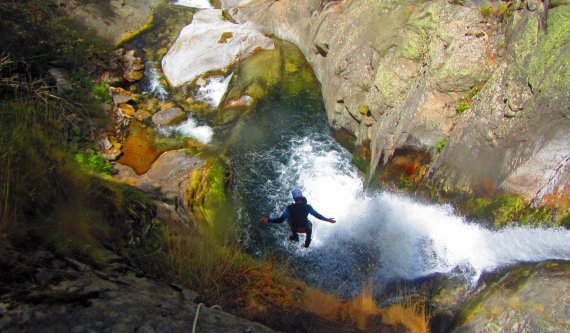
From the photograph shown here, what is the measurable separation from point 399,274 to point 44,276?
6.23 meters

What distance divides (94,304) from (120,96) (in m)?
10.3

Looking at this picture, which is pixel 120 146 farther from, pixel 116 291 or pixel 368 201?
pixel 116 291

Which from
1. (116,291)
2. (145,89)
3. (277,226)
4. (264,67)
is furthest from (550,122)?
(145,89)

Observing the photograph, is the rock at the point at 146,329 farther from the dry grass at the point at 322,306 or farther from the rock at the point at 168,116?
the rock at the point at 168,116

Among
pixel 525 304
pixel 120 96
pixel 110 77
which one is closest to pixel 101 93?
pixel 120 96

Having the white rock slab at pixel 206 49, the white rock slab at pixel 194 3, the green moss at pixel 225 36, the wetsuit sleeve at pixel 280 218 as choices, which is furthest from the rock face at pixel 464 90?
the white rock slab at pixel 194 3

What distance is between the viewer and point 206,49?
545 inches

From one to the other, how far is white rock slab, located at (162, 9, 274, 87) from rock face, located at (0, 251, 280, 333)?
10.6 metres

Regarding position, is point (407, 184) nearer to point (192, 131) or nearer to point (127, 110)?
point (192, 131)

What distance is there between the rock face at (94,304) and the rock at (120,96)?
935 cm

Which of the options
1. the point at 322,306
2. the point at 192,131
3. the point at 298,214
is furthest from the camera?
the point at 192,131

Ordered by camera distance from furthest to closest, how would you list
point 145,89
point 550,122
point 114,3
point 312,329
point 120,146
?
point 114,3 < point 145,89 < point 120,146 < point 550,122 < point 312,329

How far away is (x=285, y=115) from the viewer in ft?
38.7

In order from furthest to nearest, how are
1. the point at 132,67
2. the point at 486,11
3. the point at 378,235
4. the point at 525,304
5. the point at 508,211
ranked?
the point at 132,67, the point at 378,235, the point at 486,11, the point at 508,211, the point at 525,304
